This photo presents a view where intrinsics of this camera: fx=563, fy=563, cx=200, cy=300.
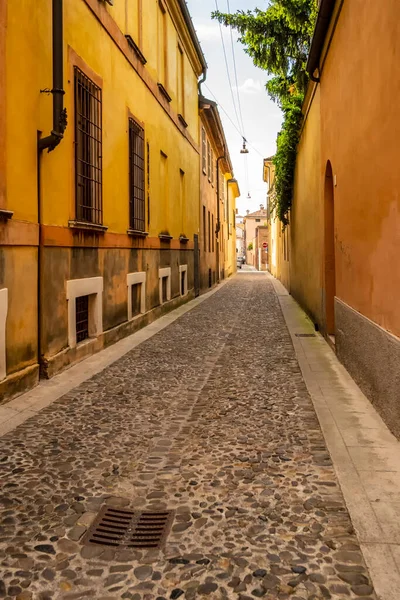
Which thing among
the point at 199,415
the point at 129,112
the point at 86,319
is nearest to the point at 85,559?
the point at 199,415

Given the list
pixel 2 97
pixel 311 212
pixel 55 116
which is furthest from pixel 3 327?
pixel 311 212

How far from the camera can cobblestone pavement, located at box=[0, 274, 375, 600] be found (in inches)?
97.2

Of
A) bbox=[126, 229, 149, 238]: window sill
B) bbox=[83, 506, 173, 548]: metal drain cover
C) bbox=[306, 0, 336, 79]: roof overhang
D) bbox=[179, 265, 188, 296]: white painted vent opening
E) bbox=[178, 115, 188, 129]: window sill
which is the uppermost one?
bbox=[178, 115, 188, 129]: window sill

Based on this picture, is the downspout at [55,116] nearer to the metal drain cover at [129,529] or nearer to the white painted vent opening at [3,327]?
the white painted vent opening at [3,327]

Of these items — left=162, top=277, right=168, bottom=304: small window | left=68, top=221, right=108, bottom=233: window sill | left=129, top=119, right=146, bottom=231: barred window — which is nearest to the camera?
left=68, top=221, right=108, bottom=233: window sill

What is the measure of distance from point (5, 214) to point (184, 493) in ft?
10.8

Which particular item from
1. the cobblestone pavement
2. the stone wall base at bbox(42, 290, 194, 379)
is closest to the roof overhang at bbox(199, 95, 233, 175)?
the stone wall base at bbox(42, 290, 194, 379)

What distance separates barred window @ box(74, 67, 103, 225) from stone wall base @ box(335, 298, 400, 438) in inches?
150

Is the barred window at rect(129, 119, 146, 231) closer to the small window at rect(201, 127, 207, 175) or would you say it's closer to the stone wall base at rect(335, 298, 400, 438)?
the stone wall base at rect(335, 298, 400, 438)

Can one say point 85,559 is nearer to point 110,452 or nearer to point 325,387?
point 110,452

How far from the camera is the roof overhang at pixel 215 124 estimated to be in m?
20.3

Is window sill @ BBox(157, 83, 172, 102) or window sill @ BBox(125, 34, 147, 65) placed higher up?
window sill @ BBox(157, 83, 172, 102)

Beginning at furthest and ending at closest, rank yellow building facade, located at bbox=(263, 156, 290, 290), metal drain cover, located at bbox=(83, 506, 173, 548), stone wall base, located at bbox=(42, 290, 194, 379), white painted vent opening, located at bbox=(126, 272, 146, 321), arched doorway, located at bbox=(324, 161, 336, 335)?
yellow building facade, located at bbox=(263, 156, 290, 290) < white painted vent opening, located at bbox=(126, 272, 146, 321) < arched doorway, located at bbox=(324, 161, 336, 335) < stone wall base, located at bbox=(42, 290, 194, 379) < metal drain cover, located at bbox=(83, 506, 173, 548)

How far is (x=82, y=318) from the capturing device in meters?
8.10
